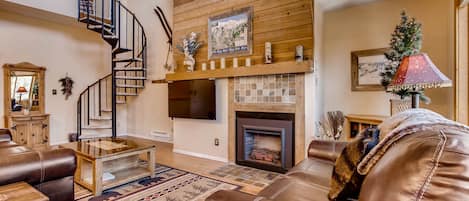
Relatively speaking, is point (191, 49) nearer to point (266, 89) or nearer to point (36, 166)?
point (266, 89)

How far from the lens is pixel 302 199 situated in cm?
152

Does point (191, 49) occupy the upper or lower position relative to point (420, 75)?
upper

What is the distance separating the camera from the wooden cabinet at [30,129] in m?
4.92

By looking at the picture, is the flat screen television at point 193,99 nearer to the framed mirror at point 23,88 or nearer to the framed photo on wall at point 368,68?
the framed photo on wall at point 368,68

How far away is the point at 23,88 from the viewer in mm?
5320

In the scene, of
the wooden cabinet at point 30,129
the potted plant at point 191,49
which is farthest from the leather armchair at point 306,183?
the wooden cabinet at point 30,129

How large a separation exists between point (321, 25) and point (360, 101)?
1.24m

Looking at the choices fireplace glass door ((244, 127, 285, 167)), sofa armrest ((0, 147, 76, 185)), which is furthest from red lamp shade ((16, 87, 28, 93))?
fireplace glass door ((244, 127, 285, 167))

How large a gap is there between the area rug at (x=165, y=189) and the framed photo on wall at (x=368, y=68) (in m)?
2.27

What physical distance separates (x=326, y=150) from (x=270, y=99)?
1.41 meters

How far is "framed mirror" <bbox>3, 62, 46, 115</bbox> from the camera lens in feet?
16.7

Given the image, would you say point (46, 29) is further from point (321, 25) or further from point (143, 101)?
point (321, 25)

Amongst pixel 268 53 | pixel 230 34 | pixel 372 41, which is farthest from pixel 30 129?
pixel 372 41

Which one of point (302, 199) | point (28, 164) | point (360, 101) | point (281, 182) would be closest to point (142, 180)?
point (28, 164)
